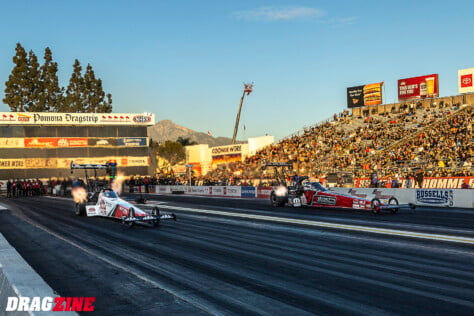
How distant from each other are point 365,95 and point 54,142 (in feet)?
155

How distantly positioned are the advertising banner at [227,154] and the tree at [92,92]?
97.7ft

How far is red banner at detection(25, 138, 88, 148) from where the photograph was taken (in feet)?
238

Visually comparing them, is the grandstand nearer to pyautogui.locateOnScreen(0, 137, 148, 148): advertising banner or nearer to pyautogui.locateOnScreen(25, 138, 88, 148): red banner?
pyautogui.locateOnScreen(0, 137, 148, 148): advertising banner

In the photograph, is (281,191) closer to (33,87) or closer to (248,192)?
(248,192)

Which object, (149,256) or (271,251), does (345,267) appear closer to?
(271,251)

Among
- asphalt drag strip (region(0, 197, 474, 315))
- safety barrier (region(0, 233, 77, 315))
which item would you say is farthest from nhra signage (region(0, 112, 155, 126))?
safety barrier (region(0, 233, 77, 315))

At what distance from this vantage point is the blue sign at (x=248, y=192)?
37044mm

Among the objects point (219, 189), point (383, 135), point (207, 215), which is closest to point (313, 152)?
point (383, 135)

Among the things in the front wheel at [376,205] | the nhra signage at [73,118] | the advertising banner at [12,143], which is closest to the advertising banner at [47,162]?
the advertising banner at [12,143]

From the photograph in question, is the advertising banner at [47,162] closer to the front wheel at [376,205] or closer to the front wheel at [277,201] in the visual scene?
the front wheel at [277,201]

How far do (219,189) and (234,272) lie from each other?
32.1 metres

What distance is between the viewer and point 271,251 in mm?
11031

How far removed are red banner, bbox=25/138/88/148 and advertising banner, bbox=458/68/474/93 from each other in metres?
54.2
